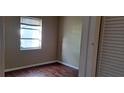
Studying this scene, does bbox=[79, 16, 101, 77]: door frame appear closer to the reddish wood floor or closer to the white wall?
the reddish wood floor

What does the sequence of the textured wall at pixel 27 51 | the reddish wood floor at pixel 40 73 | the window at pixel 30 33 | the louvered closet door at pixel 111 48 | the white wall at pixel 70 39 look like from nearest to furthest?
1. the louvered closet door at pixel 111 48
2. the reddish wood floor at pixel 40 73
3. the textured wall at pixel 27 51
4. the window at pixel 30 33
5. the white wall at pixel 70 39

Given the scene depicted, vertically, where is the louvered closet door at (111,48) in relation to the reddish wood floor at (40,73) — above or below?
above

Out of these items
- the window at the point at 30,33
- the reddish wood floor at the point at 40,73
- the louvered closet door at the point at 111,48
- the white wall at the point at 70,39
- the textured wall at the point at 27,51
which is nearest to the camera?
the louvered closet door at the point at 111,48

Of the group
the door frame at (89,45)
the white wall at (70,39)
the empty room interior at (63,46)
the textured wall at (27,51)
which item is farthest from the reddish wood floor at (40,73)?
the door frame at (89,45)

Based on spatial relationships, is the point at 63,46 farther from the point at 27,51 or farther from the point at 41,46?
the point at 27,51

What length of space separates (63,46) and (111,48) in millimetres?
3141

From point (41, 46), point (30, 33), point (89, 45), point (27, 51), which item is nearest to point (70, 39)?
point (41, 46)

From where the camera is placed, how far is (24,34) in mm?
3385

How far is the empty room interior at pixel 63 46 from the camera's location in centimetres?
89

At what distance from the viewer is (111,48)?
35.9 inches

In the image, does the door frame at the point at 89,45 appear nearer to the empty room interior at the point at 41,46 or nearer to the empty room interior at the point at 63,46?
the empty room interior at the point at 63,46
